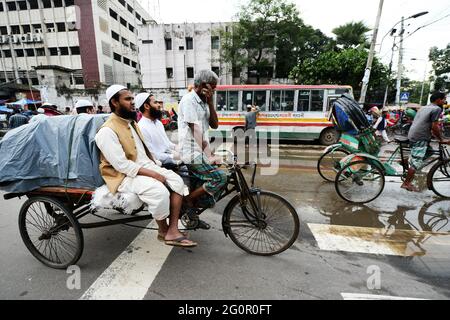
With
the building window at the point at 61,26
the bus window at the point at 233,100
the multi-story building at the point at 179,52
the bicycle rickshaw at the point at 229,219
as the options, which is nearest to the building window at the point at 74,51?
the building window at the point at 61,26

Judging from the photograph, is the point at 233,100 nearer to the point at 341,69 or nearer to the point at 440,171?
the point at 440,171

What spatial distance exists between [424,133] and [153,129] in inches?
183

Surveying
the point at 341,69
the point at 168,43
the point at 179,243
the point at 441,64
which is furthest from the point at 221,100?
the point at 441,64

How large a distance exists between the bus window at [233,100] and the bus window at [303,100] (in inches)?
103

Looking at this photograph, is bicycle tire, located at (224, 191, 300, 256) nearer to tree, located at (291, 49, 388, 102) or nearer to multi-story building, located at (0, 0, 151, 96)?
tree, located at (291, 49, 388, 102)

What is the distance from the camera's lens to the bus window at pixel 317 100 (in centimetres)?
974

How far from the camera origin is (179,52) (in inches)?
1159

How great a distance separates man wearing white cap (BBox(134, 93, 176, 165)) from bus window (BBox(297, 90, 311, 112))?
7.85 meters

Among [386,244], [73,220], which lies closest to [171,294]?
[73,220]

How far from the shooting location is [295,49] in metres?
27.4

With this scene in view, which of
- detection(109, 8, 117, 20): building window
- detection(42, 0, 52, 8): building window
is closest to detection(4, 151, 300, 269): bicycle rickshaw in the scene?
detection(109, 8, 117, 20): building window

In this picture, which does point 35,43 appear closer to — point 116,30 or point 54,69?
point 116,30

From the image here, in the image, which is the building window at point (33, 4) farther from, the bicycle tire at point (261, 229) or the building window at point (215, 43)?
the bicycle tire at point (261, 229)

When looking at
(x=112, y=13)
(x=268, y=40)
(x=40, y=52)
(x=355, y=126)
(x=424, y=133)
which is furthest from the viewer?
(x=112, y=13)
